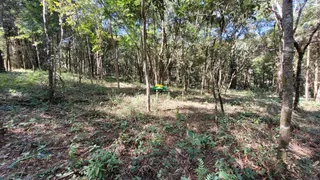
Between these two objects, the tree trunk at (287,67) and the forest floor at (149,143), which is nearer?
the tree trunk at (287,67)

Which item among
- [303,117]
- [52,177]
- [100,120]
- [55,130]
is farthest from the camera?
[303,117]

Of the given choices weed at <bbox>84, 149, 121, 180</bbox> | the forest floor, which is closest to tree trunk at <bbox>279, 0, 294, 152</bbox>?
the forest floor

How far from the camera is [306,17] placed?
26.9 feet

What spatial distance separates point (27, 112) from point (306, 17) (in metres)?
12.8

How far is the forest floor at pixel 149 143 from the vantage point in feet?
→ 8.88

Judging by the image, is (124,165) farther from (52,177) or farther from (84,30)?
(84,30)

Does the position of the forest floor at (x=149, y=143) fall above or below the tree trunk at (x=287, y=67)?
below

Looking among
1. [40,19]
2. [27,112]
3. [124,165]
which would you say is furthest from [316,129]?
[40,19]

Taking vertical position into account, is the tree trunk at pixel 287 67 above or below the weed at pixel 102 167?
above

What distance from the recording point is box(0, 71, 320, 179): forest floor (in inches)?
107

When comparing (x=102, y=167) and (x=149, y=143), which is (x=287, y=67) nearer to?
(x=149, y=143)

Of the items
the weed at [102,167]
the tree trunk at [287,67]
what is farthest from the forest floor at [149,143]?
the tree trunk at [287,67]

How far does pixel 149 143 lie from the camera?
11.0ft

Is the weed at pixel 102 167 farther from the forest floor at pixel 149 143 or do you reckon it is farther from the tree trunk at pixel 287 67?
the tree trunk at pixel 287 67
